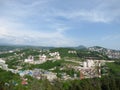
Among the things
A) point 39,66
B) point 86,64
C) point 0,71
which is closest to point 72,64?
point 86,64

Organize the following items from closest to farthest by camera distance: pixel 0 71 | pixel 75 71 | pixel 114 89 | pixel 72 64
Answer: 1. pixel 114 89
2. pixel 0 71
3. pixel 75 71
4. pixel 72 64

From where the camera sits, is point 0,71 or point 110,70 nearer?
point 0,71

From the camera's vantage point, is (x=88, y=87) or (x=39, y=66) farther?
(x=39, y=66)

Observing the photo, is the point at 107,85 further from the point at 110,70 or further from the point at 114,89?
the point at 110,70

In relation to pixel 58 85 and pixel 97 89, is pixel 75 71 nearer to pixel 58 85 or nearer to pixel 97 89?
pixel 58 85

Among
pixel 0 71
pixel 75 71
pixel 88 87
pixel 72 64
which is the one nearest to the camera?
pixel 88 87

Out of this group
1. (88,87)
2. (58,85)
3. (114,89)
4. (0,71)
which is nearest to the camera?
(88,87)

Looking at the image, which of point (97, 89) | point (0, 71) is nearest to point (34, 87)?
point (97, 89)

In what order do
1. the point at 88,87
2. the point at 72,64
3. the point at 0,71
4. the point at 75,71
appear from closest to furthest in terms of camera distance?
the point at 88,87
the point at 0,71
the point at 75,71
the point at 72,64
